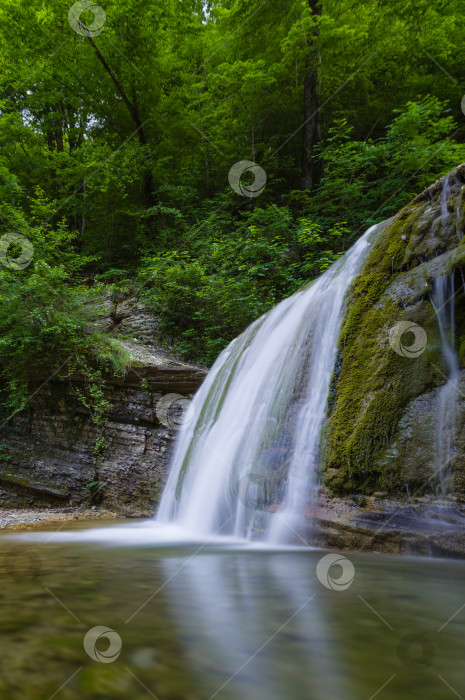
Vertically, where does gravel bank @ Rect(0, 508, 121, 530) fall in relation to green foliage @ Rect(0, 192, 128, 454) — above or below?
below

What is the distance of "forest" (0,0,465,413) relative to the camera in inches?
311

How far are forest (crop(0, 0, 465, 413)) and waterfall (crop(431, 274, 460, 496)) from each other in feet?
15.9

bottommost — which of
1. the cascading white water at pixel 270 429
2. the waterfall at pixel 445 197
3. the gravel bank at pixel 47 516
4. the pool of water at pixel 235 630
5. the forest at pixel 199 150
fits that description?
the gravel bank at pixel 47 516

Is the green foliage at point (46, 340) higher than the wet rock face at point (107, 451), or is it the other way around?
the green foliage at point (46, 340)

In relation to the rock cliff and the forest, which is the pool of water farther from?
the forest

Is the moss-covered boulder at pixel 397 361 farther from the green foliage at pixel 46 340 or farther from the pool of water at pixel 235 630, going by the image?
the green foliage at pixel 46 340

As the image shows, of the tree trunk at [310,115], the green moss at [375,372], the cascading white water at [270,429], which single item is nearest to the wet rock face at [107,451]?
the cascading white water at [270,429]

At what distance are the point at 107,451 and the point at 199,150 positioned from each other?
9657 millimetres

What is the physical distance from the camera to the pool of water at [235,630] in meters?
1.09

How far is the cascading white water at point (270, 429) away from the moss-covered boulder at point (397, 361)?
0.83ft

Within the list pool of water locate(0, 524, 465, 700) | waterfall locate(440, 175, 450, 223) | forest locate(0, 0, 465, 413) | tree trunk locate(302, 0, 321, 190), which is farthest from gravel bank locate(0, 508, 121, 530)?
tree trunk locate(302, 0, 321, 190)

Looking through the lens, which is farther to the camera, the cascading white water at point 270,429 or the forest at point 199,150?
the forest at point 199,150

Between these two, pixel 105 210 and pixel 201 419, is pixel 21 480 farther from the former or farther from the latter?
pixel 105 210

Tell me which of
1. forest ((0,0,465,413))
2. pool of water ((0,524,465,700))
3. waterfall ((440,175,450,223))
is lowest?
pool of water ((0,524,465,700))
